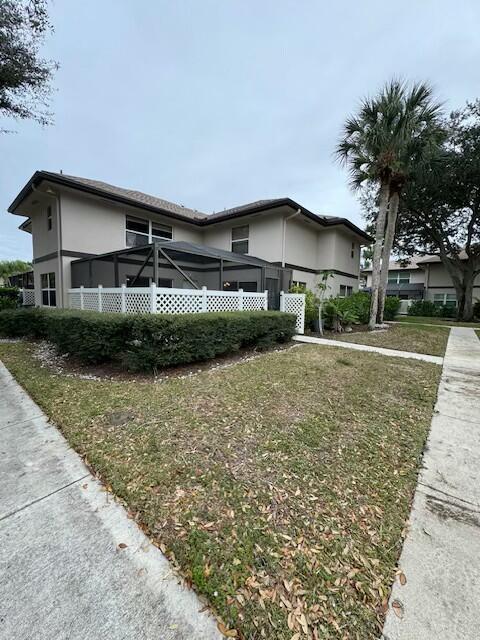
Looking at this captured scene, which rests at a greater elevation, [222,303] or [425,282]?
[425,282]

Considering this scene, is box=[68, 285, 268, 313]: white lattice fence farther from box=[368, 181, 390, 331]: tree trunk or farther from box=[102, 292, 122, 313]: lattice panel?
box=[368, 181, 390, 331]: tree trunk

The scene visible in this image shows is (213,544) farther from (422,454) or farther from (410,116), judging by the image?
(410,116)

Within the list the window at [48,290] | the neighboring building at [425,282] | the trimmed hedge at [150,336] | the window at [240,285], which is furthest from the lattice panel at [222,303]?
the neighboring building at [425,282]

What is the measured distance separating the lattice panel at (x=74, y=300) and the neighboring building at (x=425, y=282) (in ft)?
92.6

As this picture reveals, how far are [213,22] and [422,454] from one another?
13.0m

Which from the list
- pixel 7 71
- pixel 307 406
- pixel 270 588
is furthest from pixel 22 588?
pixel 7 71

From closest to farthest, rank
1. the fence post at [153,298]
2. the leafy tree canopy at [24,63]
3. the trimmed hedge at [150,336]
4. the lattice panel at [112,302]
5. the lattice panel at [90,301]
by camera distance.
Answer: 1. the trimmed hedge at [150,336]
2. the fence post at [153,298]
3. the lattice panel at [112,302]
4. the leafy tree canopy at [24,63]
5. the lattice panel at [90,301]

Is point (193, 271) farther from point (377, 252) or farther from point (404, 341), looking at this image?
point (404, 341)

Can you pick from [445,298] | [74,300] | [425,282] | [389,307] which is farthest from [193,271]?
[445,298]

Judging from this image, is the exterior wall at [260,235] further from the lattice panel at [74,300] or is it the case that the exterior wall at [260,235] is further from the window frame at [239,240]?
the lattice panel at [74,300]

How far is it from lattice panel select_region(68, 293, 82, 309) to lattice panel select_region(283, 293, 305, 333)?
7634 millimetres

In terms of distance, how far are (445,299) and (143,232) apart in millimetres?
31879

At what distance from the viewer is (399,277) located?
35.4m

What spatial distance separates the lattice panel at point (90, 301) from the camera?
8930mm
